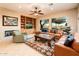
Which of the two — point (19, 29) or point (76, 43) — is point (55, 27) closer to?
point (76, 43)

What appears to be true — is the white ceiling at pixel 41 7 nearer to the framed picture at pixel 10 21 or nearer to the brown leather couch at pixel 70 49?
the framed picture at pixel 10 21

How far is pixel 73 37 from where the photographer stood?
2.60 m

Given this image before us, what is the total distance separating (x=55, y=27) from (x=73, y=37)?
0.54 metres

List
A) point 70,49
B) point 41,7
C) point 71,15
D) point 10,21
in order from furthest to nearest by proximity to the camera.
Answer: point 10,21
point 41,7
point 71,15
point 70,49

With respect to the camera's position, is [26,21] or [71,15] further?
[26,21]

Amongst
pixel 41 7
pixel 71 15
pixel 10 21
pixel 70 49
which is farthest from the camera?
pixel 10 21

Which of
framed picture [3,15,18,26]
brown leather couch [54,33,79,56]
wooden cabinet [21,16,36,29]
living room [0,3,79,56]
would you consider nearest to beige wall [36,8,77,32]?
living room [0,3,79,56]

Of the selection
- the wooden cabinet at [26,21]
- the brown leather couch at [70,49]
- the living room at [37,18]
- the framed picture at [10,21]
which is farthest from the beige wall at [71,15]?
the framed picture at [10,21]

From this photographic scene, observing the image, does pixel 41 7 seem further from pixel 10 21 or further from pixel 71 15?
pixel 10 21

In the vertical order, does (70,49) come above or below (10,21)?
below

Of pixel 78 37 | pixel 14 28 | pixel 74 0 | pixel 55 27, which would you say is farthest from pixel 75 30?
pixel 14 28

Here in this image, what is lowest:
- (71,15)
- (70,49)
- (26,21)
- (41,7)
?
(70,49)

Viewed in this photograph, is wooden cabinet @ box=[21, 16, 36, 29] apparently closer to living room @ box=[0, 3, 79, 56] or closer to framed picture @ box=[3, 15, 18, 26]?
living room @ box=[0, 3, 79, 56]

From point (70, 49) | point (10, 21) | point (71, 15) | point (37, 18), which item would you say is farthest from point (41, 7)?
point (70, 49)
